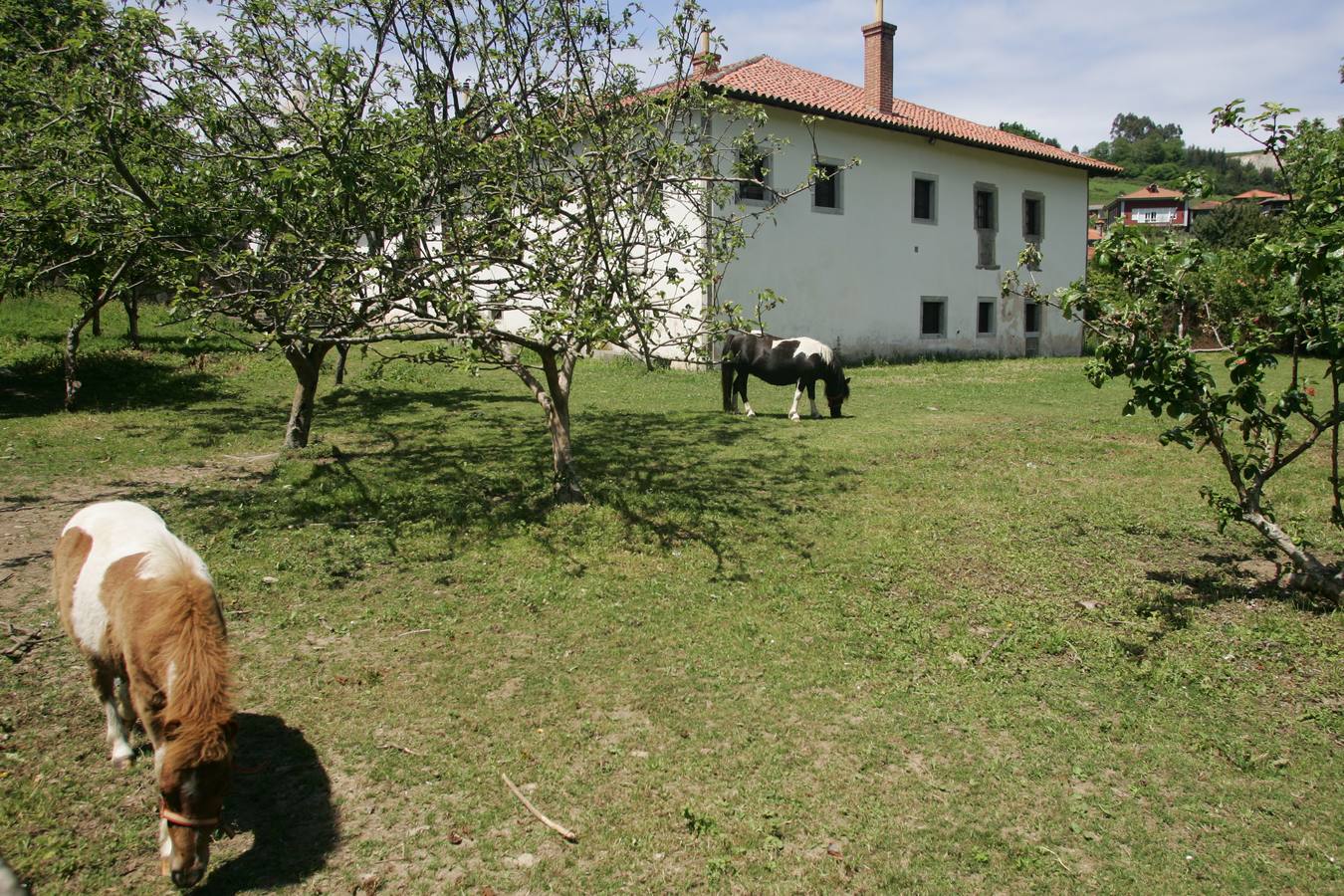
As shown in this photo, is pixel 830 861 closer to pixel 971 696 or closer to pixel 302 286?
pixel 971 696

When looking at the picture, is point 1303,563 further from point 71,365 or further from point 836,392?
point 71,365

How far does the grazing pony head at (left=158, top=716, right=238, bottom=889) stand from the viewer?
3.05 meters

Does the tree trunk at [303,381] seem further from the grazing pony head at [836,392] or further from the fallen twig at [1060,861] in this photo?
the fallen twig at [1060,861]

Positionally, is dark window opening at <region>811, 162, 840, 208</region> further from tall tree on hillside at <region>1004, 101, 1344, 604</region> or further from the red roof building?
tall tree on hillside at <region>1004, 101, 1344, 604</region>

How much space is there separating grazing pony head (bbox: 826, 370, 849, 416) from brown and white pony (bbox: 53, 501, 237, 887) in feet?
35.0

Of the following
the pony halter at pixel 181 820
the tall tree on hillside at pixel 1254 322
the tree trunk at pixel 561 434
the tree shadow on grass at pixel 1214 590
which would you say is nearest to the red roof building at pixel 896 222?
the tree trunk at pixel 561 434

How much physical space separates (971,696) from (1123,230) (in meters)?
3.22

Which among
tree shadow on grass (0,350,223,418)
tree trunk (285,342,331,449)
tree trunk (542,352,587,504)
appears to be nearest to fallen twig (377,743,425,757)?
tree trunk (542,352,587,504)

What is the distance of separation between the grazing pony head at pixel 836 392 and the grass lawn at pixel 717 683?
11.7 ft

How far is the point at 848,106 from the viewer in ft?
74.9

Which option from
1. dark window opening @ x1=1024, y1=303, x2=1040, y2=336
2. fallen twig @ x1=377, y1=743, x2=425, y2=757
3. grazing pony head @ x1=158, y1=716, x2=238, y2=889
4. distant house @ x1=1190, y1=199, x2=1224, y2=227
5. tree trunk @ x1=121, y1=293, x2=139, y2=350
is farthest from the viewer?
distant house @ x1=1190, y1=199, x2=1224, y2=227

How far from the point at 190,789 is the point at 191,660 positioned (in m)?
0.46

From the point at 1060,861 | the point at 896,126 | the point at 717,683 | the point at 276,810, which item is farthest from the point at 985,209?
the point at 276,810

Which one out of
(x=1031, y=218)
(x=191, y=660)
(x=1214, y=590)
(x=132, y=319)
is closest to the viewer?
(x=191, y=660)
